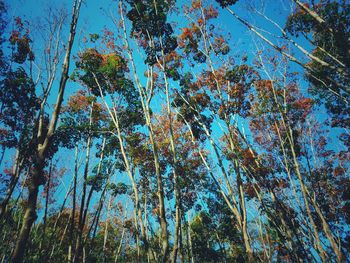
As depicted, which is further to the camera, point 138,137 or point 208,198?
point 208,198

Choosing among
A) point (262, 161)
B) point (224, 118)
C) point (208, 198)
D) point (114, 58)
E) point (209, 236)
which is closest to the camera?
point (114, 58)

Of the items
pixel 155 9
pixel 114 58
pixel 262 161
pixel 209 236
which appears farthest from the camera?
pixel 209 236

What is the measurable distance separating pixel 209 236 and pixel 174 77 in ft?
56.4

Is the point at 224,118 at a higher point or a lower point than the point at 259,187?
higher

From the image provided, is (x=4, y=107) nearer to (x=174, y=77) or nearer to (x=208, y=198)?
(x=174, y=77)

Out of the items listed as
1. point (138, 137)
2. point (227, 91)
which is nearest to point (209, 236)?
point (138, 137)

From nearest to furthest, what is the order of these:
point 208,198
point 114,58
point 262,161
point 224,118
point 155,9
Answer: point 155,9 → point 114,58 → point 224,118 → point 262,161 → point 208,198

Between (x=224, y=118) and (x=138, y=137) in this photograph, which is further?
(x=138, y=137)

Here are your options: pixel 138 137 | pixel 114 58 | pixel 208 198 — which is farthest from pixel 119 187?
pixel 114 58

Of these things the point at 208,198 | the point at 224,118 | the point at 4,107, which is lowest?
the point at 208,198

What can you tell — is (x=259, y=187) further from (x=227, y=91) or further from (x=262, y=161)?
(x=227, y=91)

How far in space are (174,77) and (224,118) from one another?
3.69m

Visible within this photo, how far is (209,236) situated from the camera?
77.9 feet

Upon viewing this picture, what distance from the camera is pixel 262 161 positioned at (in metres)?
16.0
